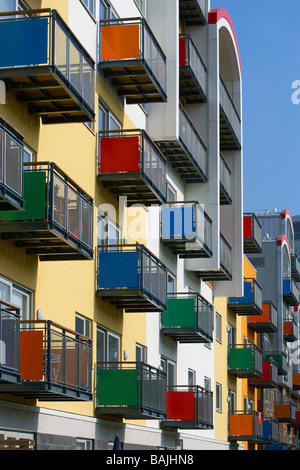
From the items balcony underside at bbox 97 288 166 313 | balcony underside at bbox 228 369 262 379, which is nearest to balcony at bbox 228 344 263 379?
balcony underside at bbox 228 369 262 379

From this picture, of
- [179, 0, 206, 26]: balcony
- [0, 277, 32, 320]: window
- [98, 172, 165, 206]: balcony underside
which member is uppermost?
[179, 0, 206, 26]: balcony

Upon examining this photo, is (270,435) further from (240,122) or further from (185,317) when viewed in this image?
(185,317)

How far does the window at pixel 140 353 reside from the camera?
→ 28.1 meters

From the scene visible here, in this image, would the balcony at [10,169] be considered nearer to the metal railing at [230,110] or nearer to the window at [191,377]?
the window at [191,377]

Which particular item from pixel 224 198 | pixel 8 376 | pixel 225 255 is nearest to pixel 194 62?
pixel 224 198

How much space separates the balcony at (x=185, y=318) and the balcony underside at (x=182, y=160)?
166 inches

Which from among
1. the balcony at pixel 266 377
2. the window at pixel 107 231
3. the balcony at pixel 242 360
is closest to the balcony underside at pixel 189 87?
the window at pixel 107 231

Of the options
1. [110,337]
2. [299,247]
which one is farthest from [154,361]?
[299,247]

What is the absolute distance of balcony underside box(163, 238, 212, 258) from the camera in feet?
105

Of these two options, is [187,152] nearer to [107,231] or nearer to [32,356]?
[107,231]

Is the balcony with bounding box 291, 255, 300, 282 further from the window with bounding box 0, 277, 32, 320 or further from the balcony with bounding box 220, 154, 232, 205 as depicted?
the window with bounding box 0, 277, 32, 320

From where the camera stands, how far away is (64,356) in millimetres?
19328

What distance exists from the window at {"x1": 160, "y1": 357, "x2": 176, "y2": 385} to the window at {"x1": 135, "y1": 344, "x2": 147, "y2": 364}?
2578 millimetres

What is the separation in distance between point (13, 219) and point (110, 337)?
821 cm
